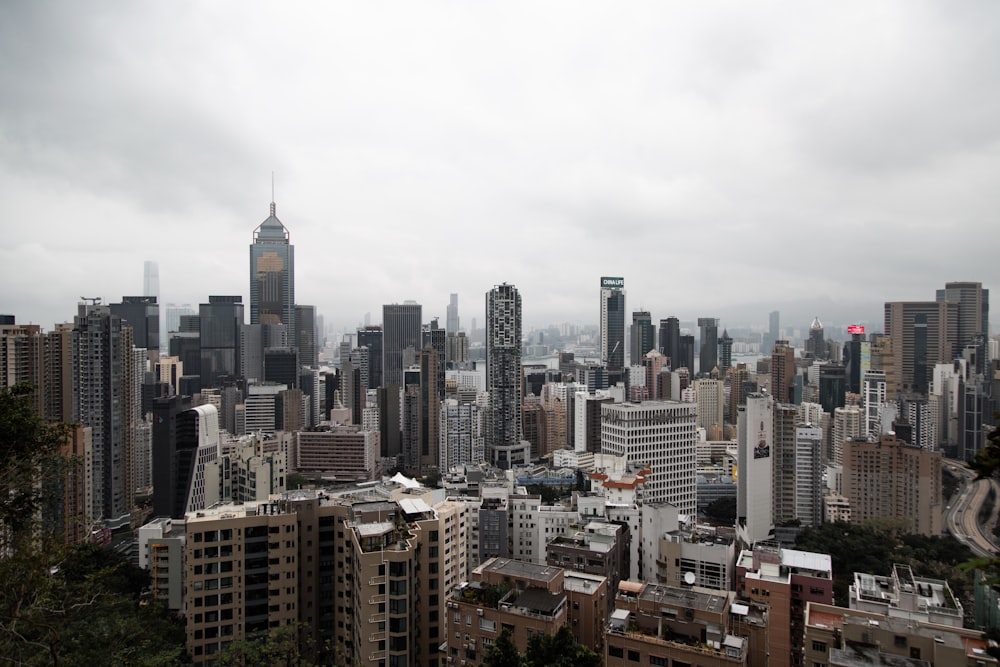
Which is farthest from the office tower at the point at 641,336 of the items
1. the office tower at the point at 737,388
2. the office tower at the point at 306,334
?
the office tower at the point at 306,334

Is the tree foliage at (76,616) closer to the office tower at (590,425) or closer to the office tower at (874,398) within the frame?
the office tower at (590,425)

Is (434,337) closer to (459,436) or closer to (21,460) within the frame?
(459,436)

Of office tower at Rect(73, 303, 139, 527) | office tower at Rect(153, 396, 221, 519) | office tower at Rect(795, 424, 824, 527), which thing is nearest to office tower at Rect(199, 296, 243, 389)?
office tower at Rect(73, 303, 139, 527)

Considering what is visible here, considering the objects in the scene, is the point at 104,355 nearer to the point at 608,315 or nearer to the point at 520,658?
the point at 520,658

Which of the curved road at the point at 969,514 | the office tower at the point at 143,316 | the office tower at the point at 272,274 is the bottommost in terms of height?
the curved road at the point at 969,514

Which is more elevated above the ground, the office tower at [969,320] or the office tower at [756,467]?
the office tower at [969,320]

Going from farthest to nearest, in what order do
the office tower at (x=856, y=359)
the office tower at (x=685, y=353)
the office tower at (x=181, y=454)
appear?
the office tower at (x=685, y=353) → the office tower at (x=856, y=359) → the office tower at (x=181, y=454)

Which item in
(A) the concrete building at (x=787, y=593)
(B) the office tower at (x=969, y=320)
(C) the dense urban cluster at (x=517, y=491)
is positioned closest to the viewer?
(C) the dense urban cluster at (x=517, y=491)

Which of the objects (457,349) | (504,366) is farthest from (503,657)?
(457,349)
